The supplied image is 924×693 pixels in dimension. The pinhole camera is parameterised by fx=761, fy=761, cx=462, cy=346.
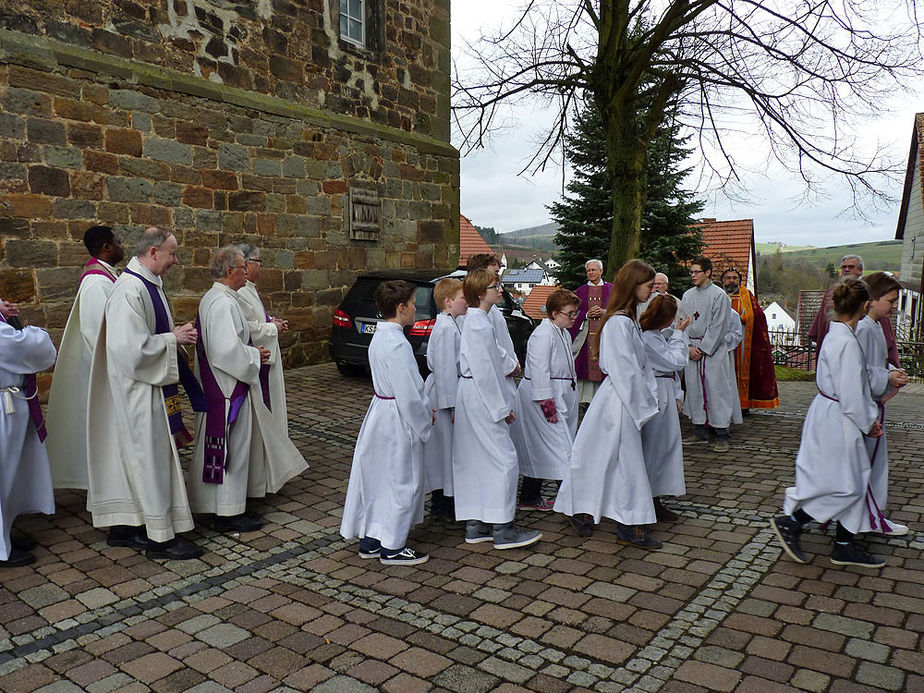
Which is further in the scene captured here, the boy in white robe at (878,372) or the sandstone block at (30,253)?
the sandstone block at (30,253)

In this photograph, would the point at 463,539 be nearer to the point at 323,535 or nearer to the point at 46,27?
the point at 323,535

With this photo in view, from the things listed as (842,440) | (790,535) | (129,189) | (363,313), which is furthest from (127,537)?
(129,189)

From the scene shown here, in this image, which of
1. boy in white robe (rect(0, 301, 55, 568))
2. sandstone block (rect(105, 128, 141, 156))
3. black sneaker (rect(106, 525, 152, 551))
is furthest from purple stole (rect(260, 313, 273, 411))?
sandstone block (rect(105, 128, 141, 156))

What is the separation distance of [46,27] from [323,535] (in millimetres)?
6427

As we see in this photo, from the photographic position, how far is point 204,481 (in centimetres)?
476

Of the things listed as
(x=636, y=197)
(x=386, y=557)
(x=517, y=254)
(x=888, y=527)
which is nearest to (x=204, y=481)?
(x=386, y=557)

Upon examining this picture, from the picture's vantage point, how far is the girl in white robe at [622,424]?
179 inches

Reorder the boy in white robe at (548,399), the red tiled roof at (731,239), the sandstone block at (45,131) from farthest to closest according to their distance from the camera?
the red tiled roof at (731,239) < the sandstone block at (45,131) < the boy in white robe at (548,399)

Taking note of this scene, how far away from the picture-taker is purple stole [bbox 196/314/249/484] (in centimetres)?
472

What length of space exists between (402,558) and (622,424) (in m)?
1.52

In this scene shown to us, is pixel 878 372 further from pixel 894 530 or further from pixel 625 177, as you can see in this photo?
pixel 625 177

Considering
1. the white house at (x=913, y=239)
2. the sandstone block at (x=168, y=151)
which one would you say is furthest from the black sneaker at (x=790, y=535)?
the white house at (x=913, y=239)

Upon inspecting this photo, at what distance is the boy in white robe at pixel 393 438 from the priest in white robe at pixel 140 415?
109 cm

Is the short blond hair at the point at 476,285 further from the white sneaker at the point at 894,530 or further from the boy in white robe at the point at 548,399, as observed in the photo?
the white sneaker at the point at 894,530
